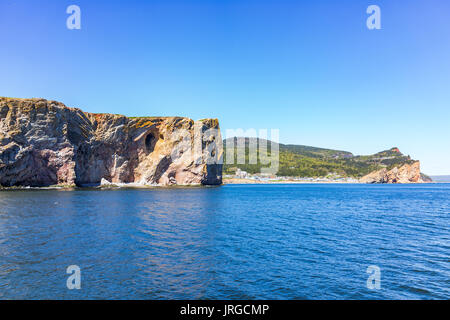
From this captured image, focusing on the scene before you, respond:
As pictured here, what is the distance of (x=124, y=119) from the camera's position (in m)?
95.1

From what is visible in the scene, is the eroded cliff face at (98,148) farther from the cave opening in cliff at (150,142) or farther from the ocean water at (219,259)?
the ocean water at (219,259)

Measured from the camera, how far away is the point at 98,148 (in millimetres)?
91625

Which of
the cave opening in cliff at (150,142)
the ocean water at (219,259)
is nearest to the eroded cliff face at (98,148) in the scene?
the cave opening in cliff at (150,142)

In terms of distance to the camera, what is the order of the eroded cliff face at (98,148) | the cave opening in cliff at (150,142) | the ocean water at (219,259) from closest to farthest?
the ocean water at (219,259)
the eroded cliff face at (98,148)
the cave opening in cliff at (150,142)

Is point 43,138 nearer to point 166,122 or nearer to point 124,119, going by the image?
point 124,119

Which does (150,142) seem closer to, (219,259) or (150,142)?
(150,142)

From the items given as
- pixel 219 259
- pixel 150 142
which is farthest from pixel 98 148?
pixel 219 259

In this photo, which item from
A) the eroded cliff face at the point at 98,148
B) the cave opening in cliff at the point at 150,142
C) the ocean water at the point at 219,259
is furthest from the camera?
the cave opening in cliff at the point at 150,142

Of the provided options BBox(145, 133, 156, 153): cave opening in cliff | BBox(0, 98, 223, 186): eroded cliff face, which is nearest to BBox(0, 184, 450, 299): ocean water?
BBox(0, 98, 223, 186): eroded cliff face

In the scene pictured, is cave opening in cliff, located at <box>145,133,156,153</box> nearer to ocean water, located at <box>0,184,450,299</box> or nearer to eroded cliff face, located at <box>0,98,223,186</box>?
eroded cliff face, located at <box>0,98,223,186</box>

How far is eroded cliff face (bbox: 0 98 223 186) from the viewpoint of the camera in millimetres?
72688

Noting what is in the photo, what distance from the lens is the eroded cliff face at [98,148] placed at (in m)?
72.7
